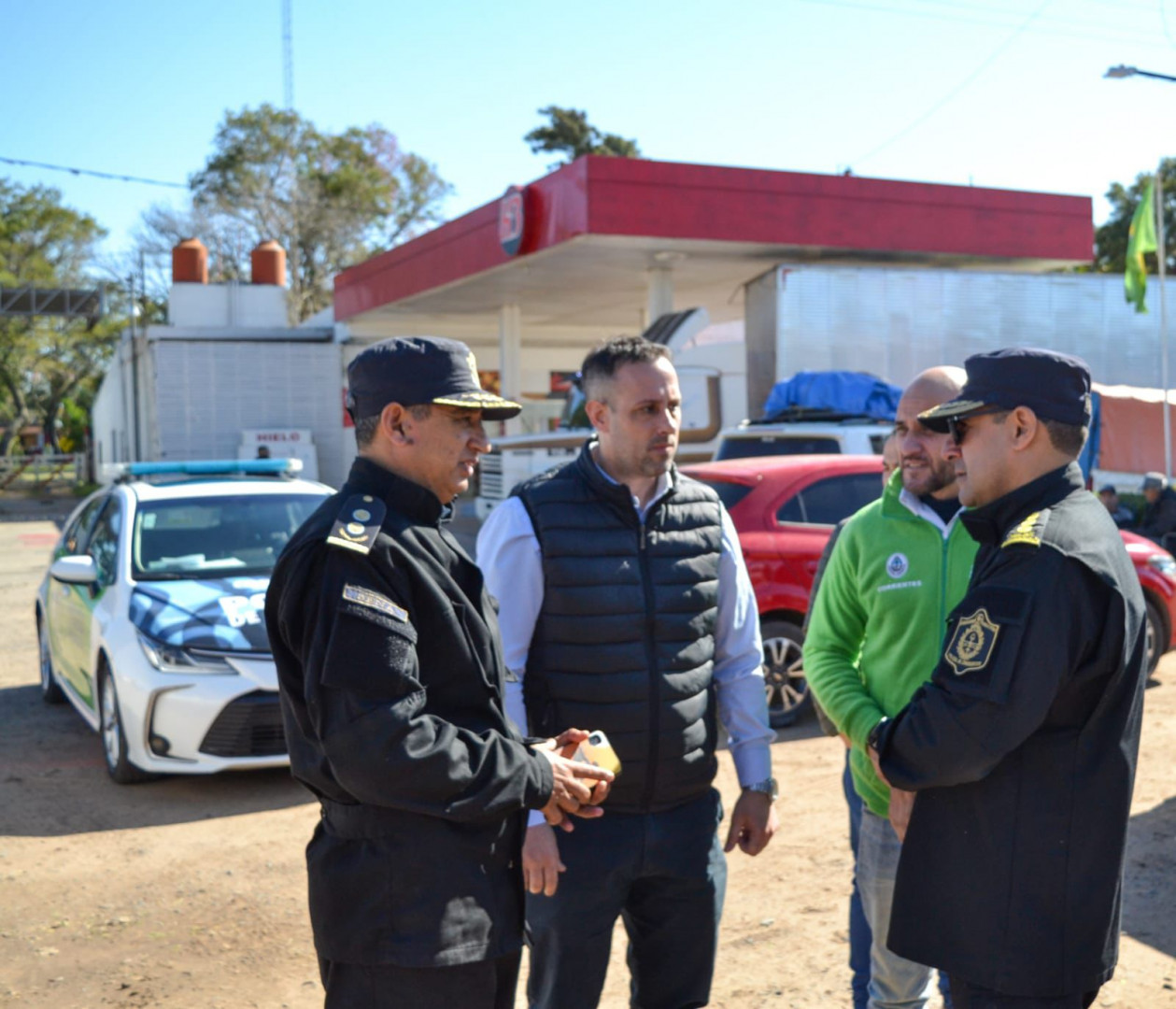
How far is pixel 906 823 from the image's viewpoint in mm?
2508

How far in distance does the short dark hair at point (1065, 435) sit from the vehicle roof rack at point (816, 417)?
7867 mm

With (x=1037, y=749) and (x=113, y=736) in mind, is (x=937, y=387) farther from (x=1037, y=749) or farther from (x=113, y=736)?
(x=113, y=736)

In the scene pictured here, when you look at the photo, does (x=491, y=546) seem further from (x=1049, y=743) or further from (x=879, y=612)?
(x=1049, y=743)

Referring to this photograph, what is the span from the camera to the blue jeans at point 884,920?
3016mm

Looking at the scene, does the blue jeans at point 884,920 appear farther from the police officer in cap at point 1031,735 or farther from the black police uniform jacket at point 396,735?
the black police uniform jacket at point 396,735

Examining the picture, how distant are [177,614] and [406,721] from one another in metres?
4.62

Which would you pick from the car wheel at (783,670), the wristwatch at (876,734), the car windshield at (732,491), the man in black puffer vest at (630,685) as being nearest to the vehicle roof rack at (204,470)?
the car windshield at (732,491)

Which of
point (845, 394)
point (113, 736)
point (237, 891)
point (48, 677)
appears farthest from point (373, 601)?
point (845, 394)

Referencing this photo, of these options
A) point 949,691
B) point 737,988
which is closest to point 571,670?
point 949,691

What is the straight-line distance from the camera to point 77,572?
6.64 metres

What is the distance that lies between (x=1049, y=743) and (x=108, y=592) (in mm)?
5680

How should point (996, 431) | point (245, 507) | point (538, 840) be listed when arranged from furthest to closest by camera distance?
1. point (245, 507)
2. point (538, 840)
3. point (996, 431)

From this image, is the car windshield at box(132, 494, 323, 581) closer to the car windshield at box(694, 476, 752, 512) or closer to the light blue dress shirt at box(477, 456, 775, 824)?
the car windshield at box(694, 476, 752, 512)

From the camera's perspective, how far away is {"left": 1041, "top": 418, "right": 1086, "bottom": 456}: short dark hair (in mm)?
2337
